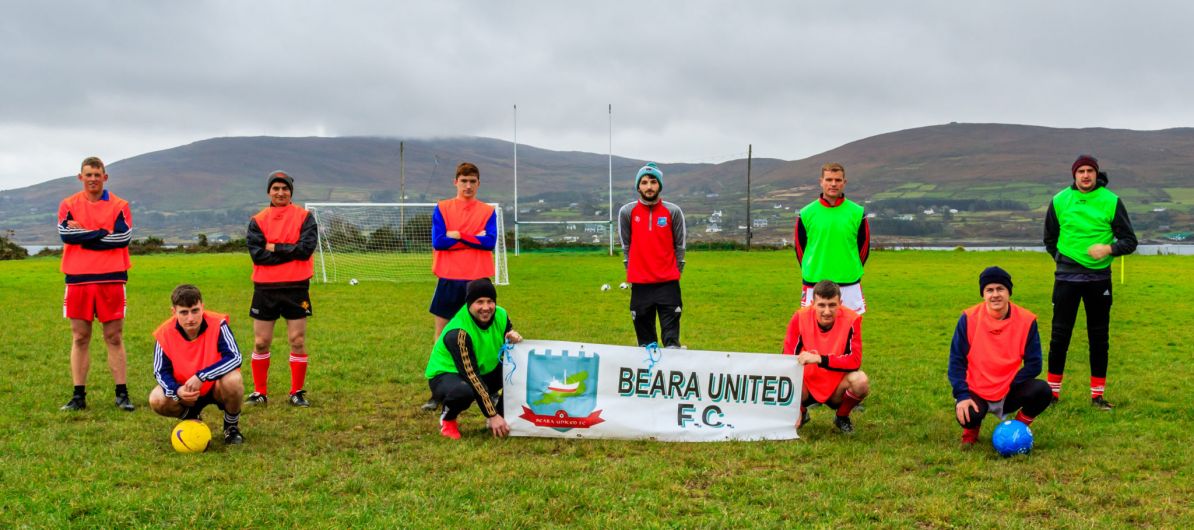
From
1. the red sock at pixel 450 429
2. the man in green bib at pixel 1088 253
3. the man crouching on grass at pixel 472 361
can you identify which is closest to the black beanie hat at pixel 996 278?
the man in green bib at pixel 1088 253

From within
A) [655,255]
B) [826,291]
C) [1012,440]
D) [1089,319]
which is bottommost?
[1012,440]

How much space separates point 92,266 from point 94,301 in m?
0.32

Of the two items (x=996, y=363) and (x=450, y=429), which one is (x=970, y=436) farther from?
(x=450, y=429)

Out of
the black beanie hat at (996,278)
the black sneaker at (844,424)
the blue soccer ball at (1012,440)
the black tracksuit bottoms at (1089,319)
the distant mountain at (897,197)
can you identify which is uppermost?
the distant mountain at (897,197)

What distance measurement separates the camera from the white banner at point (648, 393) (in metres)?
6.59

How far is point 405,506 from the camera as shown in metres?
4.79

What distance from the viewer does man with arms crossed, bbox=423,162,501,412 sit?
7.73 m

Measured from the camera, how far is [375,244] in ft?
107

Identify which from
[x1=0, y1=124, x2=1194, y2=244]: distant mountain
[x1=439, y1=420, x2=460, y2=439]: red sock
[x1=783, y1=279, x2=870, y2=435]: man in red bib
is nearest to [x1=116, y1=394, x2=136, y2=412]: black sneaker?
[x1=439, y1=420, x2=460, y2=439]: red sock

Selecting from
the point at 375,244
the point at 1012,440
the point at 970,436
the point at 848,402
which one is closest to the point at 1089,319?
the point at 970,436

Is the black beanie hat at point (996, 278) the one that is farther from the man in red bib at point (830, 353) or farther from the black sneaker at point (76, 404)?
the black sneaker at point (76, 404)

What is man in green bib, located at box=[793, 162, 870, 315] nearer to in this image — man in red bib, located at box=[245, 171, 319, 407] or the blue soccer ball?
the blue soccer ball

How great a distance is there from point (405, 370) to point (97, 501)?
5.05 meters

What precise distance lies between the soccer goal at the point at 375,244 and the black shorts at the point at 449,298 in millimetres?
17727
